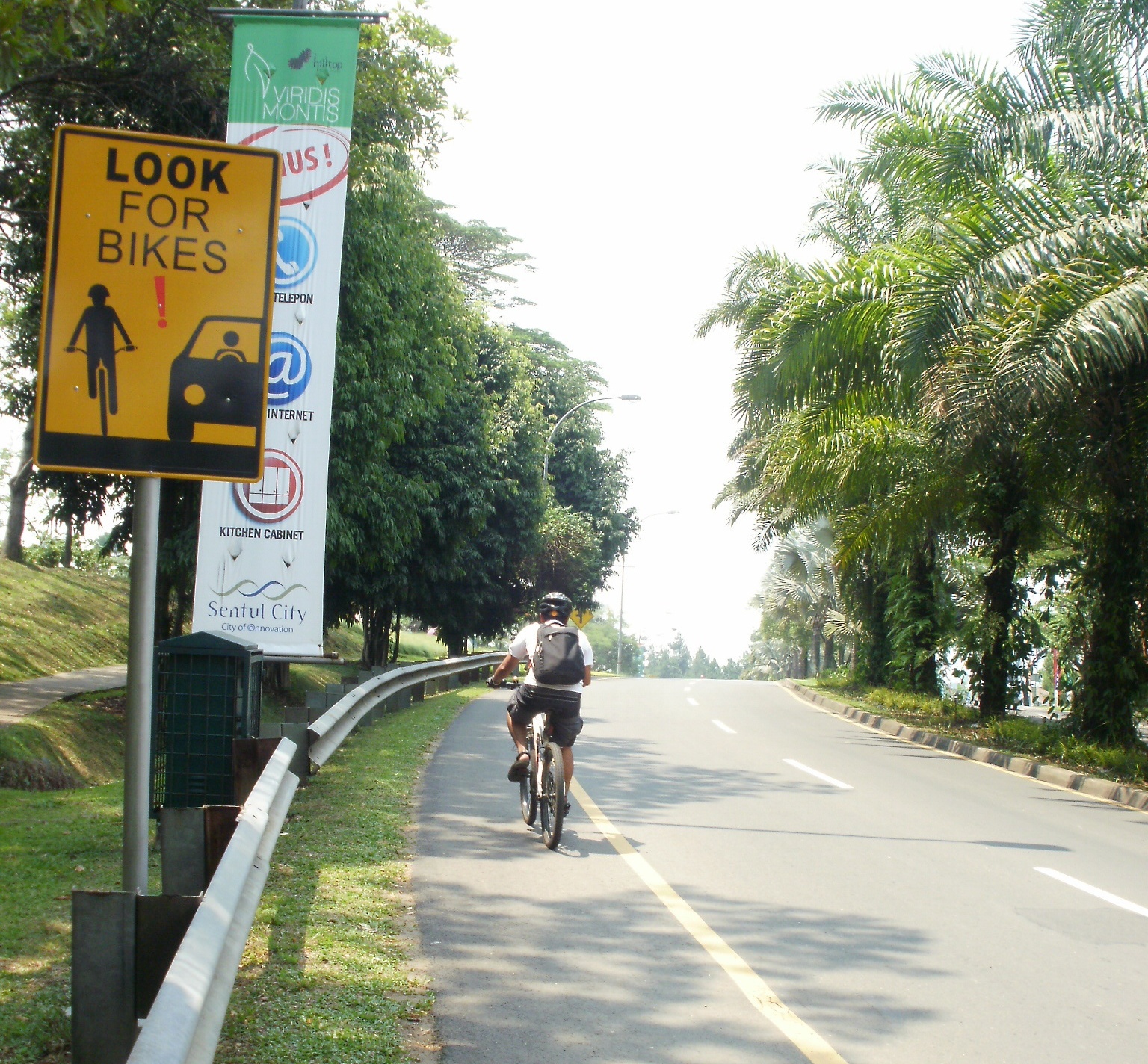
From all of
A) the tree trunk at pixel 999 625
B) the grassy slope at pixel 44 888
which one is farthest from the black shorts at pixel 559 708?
the tree trunk at pixel 999 625

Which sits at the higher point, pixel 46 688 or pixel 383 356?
pixel 383 356

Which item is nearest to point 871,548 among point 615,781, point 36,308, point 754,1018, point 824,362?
point 824,362

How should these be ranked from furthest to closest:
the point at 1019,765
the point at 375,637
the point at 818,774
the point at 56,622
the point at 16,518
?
the point at 16,518
the point at 375,637
the point at 56,622
the point at 1019,765
the point at 818,774

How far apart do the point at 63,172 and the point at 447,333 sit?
63.4 ft

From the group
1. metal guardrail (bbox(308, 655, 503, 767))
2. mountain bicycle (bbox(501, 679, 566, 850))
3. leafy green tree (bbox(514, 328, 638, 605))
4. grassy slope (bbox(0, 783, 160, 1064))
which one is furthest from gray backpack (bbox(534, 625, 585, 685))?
leafy green tree (bbox(514, 328, 638, 605))

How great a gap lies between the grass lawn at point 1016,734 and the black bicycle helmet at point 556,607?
796cm

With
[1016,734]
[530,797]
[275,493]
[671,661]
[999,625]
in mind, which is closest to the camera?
[530,797]

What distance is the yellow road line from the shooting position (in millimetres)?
4613

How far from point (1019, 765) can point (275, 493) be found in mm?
9876

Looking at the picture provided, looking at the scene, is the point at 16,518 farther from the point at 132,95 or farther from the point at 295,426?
the point at 295,426

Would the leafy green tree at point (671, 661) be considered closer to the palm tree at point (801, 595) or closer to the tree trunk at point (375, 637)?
the palm tree at point (801, 595)

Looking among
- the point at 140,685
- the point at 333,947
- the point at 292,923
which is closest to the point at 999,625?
the point at 292,923

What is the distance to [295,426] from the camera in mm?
12242

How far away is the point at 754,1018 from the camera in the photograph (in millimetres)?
4875
